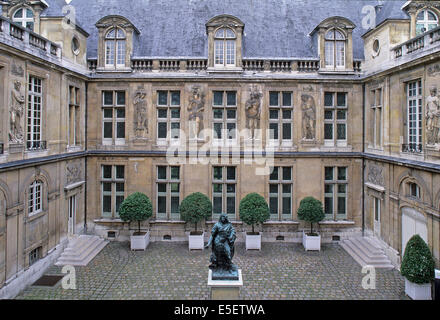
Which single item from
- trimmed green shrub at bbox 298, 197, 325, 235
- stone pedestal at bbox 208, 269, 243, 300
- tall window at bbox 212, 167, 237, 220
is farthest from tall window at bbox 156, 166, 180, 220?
stone pedestal at bbox 208, 269, 243, 300

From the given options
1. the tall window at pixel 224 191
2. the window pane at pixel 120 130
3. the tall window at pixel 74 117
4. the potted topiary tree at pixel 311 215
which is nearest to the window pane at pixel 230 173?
the tall window at pixel 224 191

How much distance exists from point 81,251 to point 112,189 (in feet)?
11.9

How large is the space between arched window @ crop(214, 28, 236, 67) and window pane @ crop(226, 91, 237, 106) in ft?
4.75

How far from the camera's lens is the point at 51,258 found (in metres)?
14.2

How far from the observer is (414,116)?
13562 mm

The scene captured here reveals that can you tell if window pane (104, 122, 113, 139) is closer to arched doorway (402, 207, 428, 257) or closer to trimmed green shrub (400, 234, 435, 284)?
arched doorway (402, 207, 428, 257)

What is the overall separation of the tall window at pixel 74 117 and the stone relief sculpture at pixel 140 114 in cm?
270

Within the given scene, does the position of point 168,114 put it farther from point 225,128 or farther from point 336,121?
point 336,121

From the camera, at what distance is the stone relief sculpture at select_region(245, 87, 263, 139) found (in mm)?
17406

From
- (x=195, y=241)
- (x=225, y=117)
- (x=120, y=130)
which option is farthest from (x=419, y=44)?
(x=120, y=130)

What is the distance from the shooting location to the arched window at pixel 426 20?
48.9 ft

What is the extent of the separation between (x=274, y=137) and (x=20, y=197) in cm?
1139
